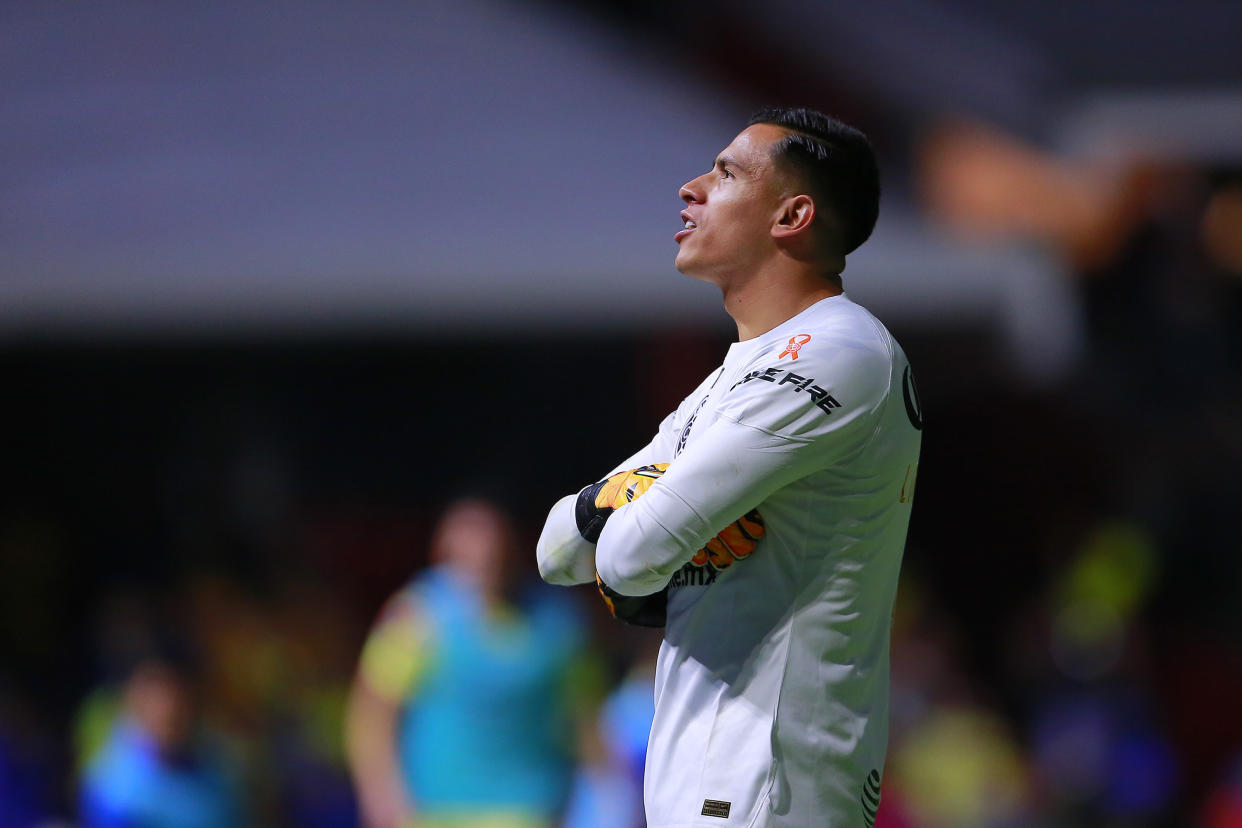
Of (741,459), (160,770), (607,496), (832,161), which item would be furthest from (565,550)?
(160,770)

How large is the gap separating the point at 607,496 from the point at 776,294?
0.47 meters

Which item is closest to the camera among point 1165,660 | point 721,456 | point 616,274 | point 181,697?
point 721,456

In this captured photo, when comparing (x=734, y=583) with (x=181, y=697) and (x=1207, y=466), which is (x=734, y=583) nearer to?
(x=181, y=697)

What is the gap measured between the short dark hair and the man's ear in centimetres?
2

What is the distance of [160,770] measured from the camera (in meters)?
6.41

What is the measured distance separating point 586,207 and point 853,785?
26.6 feet

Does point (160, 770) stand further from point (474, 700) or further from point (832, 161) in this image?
point (832, 161)

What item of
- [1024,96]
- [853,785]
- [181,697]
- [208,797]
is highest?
[1024,96]

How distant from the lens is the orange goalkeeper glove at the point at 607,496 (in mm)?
2488

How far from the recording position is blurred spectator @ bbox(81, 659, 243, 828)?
6.37m

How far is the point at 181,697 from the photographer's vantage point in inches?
252

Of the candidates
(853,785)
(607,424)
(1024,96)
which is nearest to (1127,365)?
(1024,96)

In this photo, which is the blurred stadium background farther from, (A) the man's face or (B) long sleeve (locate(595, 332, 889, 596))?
(B) long sleeve (locate(595, 332, 889, 596))

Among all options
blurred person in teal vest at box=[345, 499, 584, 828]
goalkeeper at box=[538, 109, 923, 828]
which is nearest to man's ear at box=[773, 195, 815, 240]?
goalkeeper at box=[538, 109, 923, 828]
